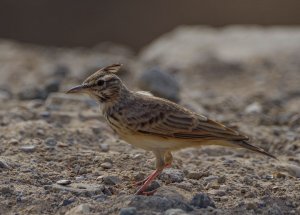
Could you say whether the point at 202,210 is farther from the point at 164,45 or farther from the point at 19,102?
the point at 164,45

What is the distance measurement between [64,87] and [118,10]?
13047 millimetres

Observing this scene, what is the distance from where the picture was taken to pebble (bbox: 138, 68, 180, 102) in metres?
12.2

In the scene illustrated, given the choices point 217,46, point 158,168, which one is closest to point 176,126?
point 158,168

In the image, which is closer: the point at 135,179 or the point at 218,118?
the point at 135,179

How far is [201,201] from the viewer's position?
7434 millimetres

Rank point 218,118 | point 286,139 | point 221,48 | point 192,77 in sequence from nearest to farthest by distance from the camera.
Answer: point 286,139 < point 218,118 < point 192,77 < point 221,48

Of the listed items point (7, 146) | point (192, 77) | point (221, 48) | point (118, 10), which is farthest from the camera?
point (118, 10)

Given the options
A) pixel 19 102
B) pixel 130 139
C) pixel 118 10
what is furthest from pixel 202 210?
pixel 118 10

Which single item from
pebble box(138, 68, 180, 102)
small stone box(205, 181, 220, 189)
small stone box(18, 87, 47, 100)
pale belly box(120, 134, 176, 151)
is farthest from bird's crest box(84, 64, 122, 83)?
small stone box(18, 87, 47, 100)

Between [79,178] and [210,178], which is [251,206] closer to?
[210,178]

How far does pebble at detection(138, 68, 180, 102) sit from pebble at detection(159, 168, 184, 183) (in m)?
3.77

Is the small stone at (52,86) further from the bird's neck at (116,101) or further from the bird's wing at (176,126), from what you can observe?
the bird's wing at (176,126)

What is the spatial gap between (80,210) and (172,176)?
4.85 ft

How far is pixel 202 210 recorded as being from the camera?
24.0ft
